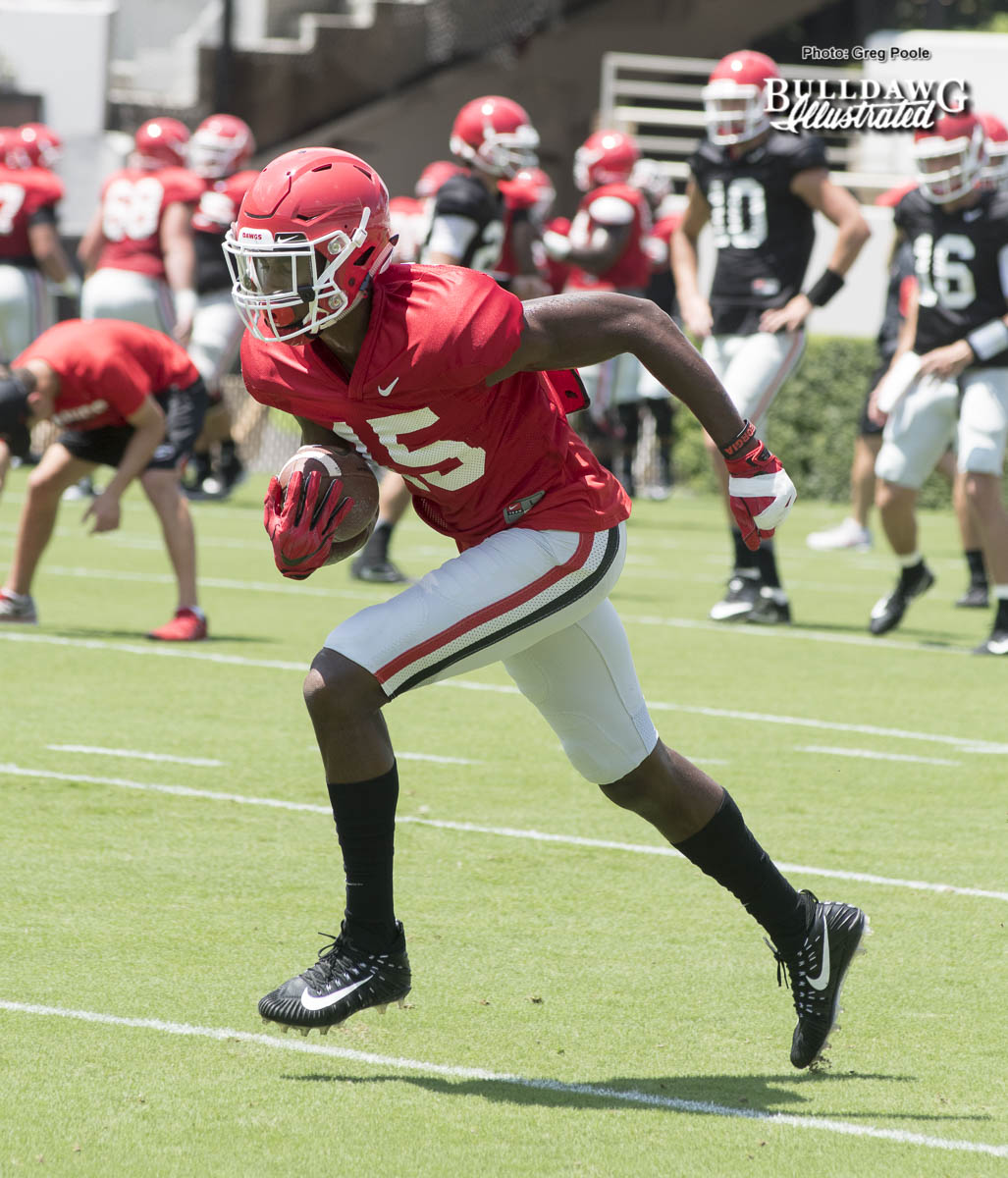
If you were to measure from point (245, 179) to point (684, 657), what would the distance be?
5785mm

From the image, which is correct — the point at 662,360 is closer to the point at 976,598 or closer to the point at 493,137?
the point at 493,137

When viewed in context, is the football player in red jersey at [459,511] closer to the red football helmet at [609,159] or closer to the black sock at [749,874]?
the black sock at [749,874]

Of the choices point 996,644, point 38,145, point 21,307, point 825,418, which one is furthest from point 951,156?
point 825,418

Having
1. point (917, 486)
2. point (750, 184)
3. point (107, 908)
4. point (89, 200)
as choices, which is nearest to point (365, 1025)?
point (107, 908)

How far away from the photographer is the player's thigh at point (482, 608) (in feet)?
11.9

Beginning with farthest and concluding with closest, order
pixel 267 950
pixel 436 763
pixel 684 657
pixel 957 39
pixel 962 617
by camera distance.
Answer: pixel 957 39 → pixel 962 617 → pixel 684 657 → pixel 436 763 → pixel 267 950

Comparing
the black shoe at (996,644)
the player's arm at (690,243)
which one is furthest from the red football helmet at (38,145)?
the black shoe at (996,644)

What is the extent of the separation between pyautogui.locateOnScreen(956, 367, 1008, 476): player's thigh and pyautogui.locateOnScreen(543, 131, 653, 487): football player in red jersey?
5.19m

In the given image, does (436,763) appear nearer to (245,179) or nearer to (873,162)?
(245,179)

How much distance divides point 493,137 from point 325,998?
7676 millimetres

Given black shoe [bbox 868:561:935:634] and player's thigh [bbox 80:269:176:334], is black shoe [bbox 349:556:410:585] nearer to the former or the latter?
black shoe [bbox 868:561:935:634]

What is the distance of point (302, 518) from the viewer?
149 inches

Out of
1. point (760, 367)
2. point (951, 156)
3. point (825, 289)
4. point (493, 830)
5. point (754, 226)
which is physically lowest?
point (493, 830)

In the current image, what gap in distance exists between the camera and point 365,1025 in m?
3.93
